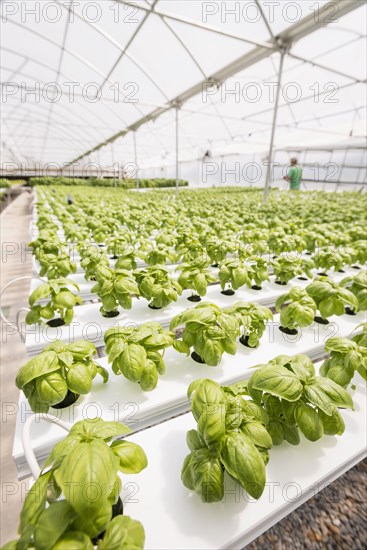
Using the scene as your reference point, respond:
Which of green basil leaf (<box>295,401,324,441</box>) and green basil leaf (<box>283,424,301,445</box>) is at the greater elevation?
green basil leaf (<box>295,401,324,441</box>)

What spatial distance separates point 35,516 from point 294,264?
2.23 metres

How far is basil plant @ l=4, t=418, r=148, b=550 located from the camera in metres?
0.50

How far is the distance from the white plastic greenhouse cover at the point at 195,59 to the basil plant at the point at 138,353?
16.3 feet

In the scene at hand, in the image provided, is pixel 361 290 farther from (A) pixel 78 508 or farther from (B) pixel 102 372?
(A) pixel 78 508

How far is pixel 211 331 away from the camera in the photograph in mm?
1211

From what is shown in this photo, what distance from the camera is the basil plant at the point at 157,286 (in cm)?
172

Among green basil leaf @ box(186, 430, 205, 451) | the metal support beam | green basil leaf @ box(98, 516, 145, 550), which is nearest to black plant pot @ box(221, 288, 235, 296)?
green basil leaf @ box(186, 430, 205, 451)

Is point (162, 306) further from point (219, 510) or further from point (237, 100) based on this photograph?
point (237, 100)

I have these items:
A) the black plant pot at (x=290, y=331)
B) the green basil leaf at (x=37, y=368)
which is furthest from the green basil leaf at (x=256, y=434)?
the black plant pot at (x=290, y=331)

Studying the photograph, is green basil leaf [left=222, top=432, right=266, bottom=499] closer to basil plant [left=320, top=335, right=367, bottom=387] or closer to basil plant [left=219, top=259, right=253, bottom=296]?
basil plant [left=320, top=335, right=367, bottom=387]

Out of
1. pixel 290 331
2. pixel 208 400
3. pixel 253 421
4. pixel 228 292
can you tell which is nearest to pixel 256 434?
pixel 253 421

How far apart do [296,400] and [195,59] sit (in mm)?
6906

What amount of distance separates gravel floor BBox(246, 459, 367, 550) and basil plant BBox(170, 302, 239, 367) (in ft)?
2.64

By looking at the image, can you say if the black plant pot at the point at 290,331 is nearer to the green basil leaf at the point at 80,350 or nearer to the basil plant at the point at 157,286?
the basil plant at the point at 157,286
